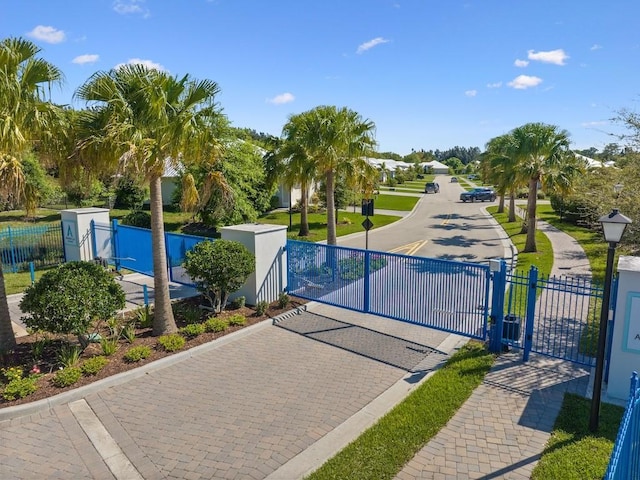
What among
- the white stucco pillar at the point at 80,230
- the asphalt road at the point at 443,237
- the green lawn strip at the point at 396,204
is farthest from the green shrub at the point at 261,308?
the green lawn strip at the point at 396,204

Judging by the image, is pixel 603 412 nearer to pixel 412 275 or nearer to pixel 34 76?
pixel 412 275

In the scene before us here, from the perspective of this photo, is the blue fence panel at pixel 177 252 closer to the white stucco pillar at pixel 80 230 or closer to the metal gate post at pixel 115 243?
the metal gate post at pixel 115 243

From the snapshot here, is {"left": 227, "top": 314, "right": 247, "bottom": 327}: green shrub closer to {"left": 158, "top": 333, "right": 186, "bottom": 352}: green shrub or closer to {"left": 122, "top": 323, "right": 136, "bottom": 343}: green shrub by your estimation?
{"left": 158, "top": 333, "right": 186, "bottom": 352}: green shrub

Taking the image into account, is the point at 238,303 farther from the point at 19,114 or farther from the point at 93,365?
the point at 19,114

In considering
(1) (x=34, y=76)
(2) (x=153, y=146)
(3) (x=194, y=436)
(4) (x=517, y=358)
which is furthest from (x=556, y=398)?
(1) (x=34, y=76)

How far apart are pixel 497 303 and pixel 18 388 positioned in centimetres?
859

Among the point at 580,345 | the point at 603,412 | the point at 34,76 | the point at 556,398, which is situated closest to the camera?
the point at 603,412

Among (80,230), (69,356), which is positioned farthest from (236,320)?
Answer: (80,230)

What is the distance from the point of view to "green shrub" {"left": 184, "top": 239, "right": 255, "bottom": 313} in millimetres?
Result: 10234

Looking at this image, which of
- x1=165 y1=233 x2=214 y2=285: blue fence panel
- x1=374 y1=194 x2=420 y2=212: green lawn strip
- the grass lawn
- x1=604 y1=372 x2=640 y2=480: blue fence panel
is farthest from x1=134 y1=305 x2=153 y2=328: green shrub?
x1=374 y1=194 x2=420 y2=212: green lawn strip

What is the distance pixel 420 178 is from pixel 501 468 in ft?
336

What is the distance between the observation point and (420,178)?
341ft

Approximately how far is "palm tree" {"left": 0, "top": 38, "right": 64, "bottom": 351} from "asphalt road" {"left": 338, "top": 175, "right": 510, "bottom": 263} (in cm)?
1557

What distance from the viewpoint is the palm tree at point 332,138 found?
14984mm
